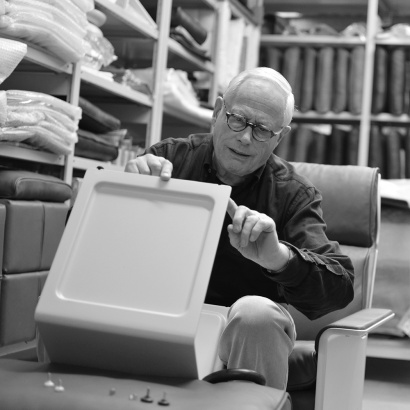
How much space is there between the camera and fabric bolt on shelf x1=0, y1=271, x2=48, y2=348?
2.04 m

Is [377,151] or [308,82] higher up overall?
[308,82]

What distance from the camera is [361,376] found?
1.57m

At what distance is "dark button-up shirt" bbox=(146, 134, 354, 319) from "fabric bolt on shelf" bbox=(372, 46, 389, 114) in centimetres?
257

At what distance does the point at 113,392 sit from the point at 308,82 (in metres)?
3.45

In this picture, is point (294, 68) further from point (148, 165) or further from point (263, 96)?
point (148, 165)

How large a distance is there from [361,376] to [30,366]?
2.12 ft

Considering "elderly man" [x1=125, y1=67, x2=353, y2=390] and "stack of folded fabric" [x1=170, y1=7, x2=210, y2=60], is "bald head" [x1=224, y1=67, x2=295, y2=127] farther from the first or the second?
"stack of folded fabric" [x1=170, y1=7, x2=210, y2=60]

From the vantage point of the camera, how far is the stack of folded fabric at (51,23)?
218cm

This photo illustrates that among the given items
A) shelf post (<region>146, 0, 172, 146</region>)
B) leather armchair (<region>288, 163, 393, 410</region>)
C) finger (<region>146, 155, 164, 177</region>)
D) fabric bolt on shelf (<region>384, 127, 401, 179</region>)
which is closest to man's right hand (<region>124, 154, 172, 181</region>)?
finger (<region>146, 155, 164, 177</region>)

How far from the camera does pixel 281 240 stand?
174 centimetres

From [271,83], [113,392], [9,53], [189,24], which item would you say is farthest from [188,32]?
[113,392]

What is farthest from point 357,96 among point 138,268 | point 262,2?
point 138,268

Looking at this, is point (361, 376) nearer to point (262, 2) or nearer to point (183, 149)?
point (183, 149)

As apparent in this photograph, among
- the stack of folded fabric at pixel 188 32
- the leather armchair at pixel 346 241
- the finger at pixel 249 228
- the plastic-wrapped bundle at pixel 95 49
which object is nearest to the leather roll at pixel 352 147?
the stack of folded fabric at pixel 188 32
